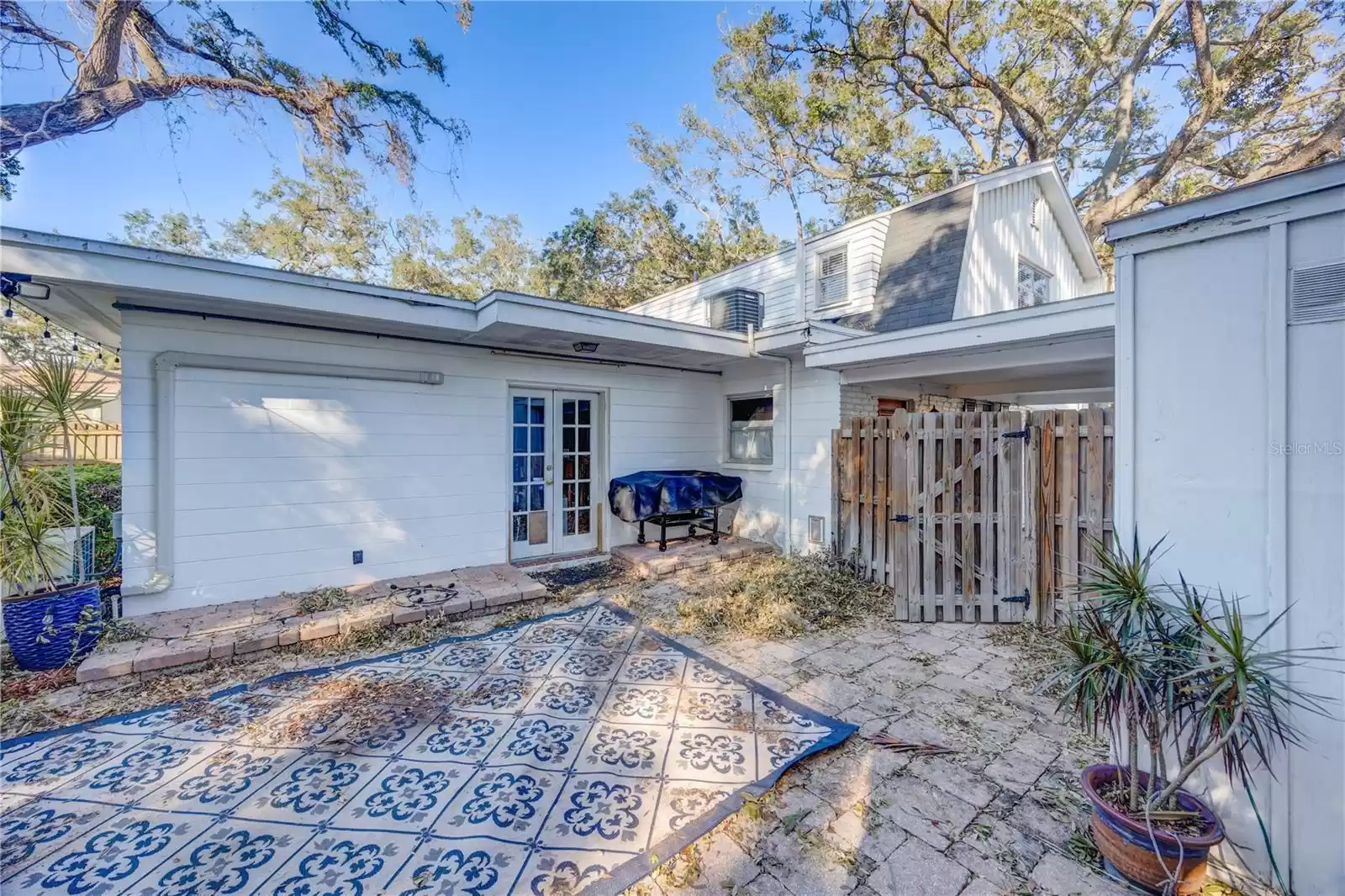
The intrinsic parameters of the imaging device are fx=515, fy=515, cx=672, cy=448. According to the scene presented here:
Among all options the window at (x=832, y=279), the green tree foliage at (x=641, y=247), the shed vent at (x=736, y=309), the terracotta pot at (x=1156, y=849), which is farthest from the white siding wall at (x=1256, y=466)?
the green tree foliage at (x=641, y=247)

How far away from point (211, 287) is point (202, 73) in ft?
25.0

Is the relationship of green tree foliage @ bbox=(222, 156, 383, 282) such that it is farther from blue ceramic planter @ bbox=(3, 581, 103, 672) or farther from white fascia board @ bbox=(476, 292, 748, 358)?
blue ceramic planter @ bbox=(3, 581, 103, 672)

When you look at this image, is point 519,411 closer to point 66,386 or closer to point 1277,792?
point 66,386

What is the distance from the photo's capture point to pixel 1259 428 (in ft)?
5.75

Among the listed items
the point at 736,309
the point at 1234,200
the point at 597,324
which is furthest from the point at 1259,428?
the point at 736,309

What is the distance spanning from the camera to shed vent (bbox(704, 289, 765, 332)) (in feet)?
24.5

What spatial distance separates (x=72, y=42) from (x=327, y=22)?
3.17 metres

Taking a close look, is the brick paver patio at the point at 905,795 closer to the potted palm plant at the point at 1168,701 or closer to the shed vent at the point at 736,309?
the potted palm plant at the point at 1168,701

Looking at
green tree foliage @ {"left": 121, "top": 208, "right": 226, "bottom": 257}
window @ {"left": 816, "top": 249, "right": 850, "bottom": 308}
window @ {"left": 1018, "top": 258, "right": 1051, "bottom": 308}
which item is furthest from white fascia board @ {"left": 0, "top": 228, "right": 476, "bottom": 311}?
green tree foliage @ {"left": 121, "top": 208, "right": 226, "bottom": 257}

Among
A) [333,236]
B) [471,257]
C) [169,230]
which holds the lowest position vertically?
[333,236]

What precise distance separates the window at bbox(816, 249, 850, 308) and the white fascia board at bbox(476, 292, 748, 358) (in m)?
2.50

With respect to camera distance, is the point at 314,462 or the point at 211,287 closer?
the point at 211,287

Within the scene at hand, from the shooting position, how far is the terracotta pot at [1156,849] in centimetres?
165

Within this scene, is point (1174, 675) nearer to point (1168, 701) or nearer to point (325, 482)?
point (1168, 701)
